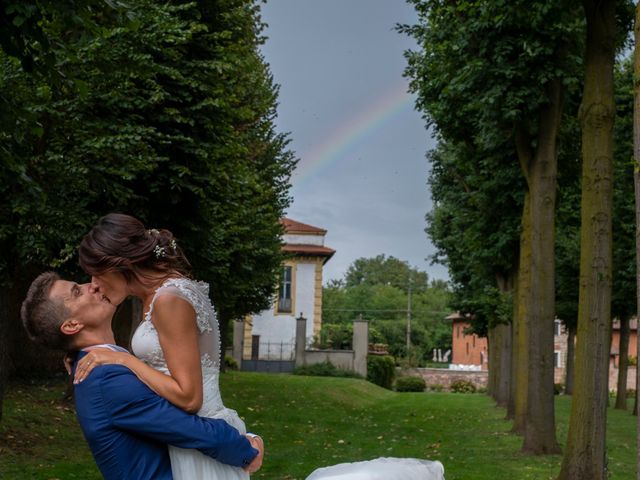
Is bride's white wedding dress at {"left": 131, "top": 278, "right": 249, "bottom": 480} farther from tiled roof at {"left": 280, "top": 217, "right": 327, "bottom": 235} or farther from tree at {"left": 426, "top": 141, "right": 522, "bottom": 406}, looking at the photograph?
tiled roof at {"left": 280, "top": 217, "right": 327, "bottom": 235}

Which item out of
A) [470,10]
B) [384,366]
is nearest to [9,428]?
[470,10]

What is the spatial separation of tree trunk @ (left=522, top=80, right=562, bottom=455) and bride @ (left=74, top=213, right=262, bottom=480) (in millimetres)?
13734

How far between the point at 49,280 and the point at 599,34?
10.6m

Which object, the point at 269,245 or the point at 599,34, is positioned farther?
the point at 269,245

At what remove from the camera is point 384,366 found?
208ft

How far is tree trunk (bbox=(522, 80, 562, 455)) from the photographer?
658 inches

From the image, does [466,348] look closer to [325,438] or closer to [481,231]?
[481,231]

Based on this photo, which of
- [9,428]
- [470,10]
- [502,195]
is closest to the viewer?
[9,428]

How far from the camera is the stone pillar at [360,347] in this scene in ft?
192

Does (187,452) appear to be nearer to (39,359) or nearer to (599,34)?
(599,34)

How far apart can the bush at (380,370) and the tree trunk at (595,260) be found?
48.5m

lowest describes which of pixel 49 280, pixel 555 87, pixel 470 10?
pixel 49 280

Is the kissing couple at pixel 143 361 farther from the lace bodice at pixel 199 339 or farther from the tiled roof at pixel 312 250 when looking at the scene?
the tiled roof at pixel 312 250

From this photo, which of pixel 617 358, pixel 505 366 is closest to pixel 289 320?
pixel 617 358
